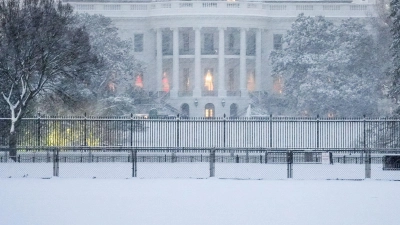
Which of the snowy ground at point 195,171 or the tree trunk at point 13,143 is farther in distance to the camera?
the tree trunk at point 13,143

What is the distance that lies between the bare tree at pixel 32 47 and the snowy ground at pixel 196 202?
407 inches

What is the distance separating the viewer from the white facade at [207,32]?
8050 centimetres

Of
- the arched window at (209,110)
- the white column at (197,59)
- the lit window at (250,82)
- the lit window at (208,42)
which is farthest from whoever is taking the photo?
the lit window at (208,42)

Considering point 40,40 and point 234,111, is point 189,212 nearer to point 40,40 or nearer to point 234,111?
point 40,40

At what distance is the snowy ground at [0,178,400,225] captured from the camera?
19.6m

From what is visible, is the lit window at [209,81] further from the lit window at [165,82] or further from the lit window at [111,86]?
the lit window at [111,86]

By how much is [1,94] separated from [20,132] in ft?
11.5

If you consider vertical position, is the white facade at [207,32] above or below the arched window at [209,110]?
above

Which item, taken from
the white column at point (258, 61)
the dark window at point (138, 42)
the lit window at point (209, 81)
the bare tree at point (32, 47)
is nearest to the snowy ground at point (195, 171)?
Result: the bare tree at point (32, 47)

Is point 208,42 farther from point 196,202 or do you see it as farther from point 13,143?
point 196,202

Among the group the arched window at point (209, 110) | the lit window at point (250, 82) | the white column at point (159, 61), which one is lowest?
the arched window at point (209, 110)

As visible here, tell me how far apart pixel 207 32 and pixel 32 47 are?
4931 cm

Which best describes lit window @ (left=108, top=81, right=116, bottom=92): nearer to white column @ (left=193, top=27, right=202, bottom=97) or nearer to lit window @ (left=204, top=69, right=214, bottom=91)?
white column @ (left=193, top=27, right=202, bottom=97)

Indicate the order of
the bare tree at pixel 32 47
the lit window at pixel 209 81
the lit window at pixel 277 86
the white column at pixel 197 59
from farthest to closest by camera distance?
1. the lit window at pixel 209 81
2. the white column at pixel 197 59
3. the lit window at pixel 277 86
4. the bare tree at pixel 32 47
